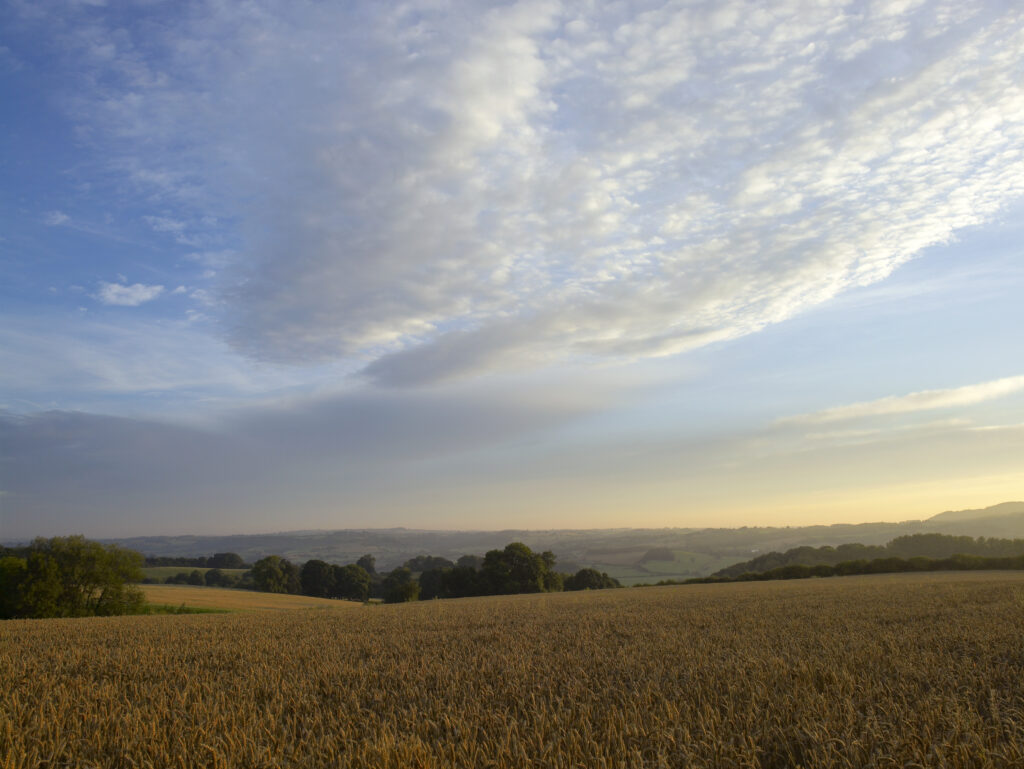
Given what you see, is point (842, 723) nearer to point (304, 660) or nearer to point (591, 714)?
point (591, 714)

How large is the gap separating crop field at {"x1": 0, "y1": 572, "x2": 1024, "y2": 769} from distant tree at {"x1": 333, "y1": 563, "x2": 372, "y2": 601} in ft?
287

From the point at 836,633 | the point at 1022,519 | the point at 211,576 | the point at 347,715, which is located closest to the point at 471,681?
the point at 347,715

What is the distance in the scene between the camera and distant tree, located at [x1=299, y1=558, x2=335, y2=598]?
92.9 metres

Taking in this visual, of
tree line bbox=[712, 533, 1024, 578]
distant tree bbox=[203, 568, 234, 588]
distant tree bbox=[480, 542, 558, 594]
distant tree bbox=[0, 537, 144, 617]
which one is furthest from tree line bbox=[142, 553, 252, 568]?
tree line bbox=[712, 533, 1024, 578]

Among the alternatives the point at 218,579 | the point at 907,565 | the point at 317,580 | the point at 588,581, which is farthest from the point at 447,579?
the point at 907,565

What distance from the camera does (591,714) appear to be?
16.8 feet

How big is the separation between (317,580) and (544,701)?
325 ft

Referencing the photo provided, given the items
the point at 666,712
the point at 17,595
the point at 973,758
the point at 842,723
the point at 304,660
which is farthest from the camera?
the point at 17,595

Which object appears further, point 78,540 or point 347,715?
point 78,540

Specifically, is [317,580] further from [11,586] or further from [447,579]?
[11,586]

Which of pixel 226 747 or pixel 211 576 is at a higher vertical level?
pixel 226 747

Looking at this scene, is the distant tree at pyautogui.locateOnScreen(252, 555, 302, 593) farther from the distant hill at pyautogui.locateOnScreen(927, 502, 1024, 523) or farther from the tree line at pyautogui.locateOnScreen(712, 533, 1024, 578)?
the distant hill at pyautogui.locateOnScreen(927, 502, 1024, 523)

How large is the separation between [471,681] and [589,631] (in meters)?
6.06

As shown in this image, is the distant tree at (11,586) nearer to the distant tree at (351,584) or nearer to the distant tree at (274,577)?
the distant tree at (274,577)
